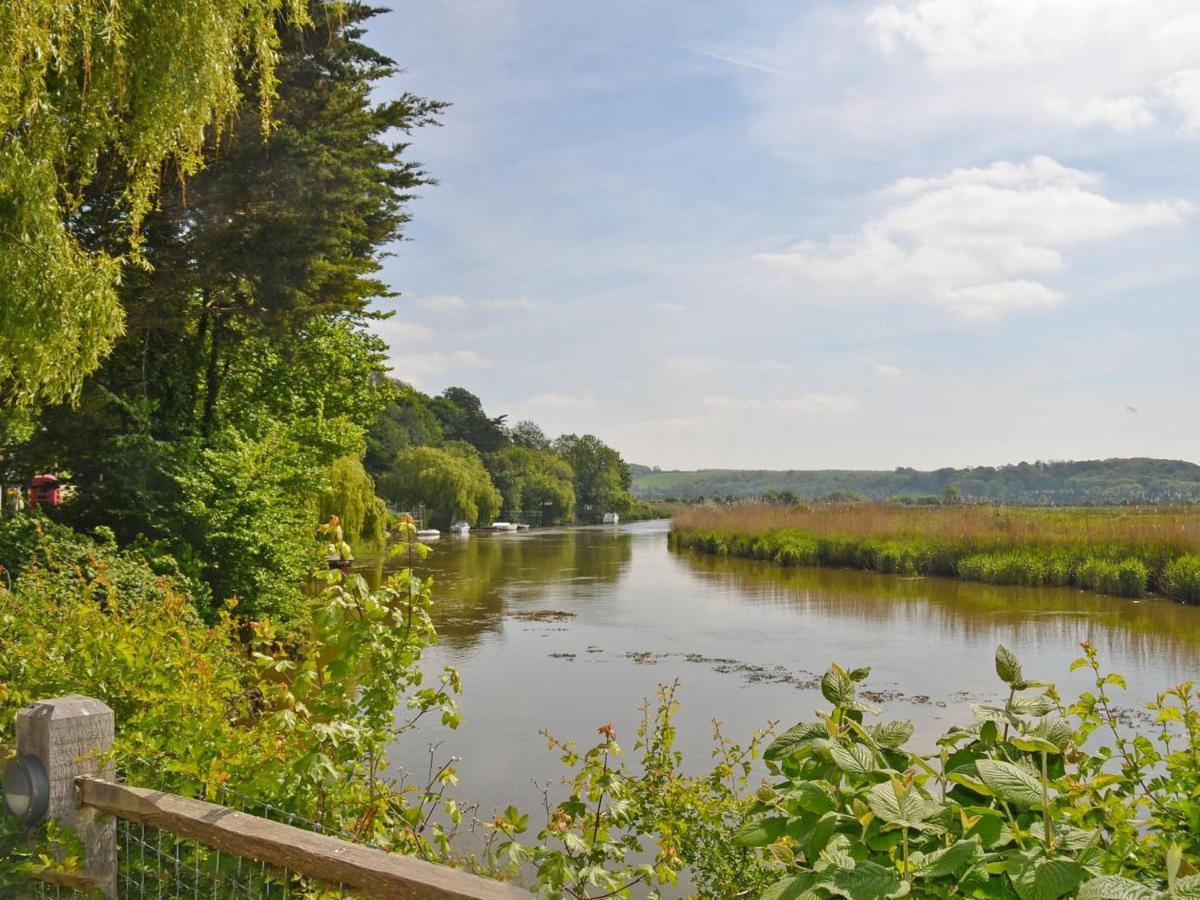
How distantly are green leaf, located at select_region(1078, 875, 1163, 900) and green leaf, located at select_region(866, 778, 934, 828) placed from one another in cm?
24

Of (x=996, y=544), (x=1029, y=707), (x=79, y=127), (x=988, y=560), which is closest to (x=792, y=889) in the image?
(x=1029, y=707)

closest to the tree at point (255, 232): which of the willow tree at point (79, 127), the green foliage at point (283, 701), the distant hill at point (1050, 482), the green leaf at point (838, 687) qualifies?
the willow tree at point (79, 127)

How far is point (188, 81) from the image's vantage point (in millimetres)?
5988

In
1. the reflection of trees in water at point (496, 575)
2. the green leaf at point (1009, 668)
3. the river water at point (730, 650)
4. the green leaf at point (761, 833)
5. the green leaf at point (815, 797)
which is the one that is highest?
the green leaf at point (1009, 668)

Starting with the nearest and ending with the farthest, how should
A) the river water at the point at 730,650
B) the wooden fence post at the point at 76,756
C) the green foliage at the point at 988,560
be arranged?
the wooden fence post at the point at 76,756
the river water at the point at 730,650
the green foliage at the point at 988,560

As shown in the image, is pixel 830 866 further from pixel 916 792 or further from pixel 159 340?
pixel 159 340

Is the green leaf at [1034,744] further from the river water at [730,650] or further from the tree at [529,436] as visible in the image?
the tree at [529,436]

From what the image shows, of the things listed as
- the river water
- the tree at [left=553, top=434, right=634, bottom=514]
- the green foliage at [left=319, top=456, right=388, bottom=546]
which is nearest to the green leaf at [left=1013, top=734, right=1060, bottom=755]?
the river water

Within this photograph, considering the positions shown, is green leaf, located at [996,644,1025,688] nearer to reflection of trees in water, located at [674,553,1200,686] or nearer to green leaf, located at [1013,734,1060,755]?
green leaf, located at [1013,734,1060,755]

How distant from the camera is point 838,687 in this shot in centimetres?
196

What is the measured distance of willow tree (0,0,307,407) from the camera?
5598 mm

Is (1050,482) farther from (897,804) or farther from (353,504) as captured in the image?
(897,804)

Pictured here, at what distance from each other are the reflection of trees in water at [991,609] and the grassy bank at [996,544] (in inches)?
24.4

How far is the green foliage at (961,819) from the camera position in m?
1.42
